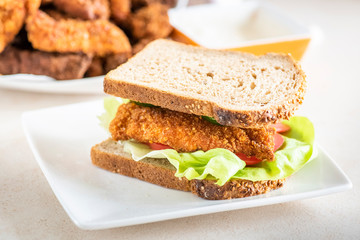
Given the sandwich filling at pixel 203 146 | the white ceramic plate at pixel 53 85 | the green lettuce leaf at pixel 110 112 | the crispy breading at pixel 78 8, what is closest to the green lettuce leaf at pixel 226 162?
the sandwich filling at pixel 203 146

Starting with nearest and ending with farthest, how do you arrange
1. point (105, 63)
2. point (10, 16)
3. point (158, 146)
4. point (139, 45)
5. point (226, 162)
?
1. point (226, 162)
2. point (158, 146)
3. point (10, 16)
4. point (105, 63)
5. point (139, 45)

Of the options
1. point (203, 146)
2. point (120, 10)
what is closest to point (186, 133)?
point (203, 146)

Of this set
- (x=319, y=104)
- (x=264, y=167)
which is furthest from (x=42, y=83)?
(x=319, y=104)

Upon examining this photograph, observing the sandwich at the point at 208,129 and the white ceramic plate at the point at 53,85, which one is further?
the white ceramic plate at the point at 53,85

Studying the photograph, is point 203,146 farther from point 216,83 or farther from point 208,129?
point 216,83

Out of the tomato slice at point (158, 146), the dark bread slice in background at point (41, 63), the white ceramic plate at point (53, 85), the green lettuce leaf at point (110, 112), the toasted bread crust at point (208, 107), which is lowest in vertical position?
the white ceramic plate at point (53, 85)

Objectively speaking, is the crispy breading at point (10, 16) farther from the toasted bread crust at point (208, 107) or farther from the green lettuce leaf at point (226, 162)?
the green lettuce leaf at point (226, 162)
